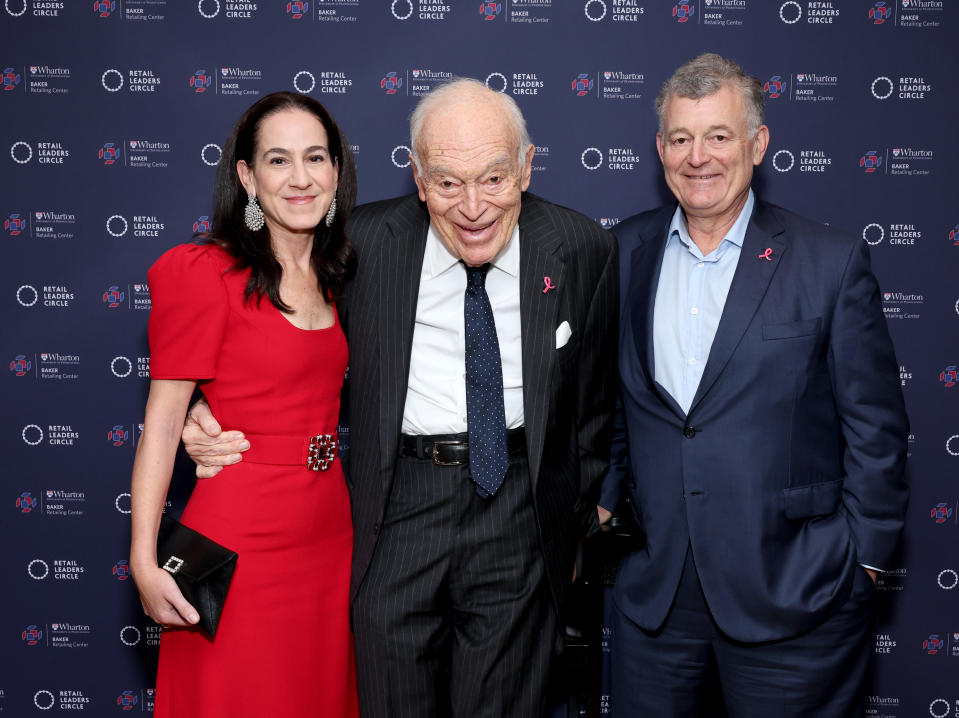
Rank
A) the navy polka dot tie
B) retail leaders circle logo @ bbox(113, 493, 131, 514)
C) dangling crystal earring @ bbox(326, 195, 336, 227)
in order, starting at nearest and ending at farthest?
the navy polka dot tie, dangling crystal earring @ bbox(326, 195, 336, 227), retail leaders circle logo @ bbox(113, 493, 131, 514)

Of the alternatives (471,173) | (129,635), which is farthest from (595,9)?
(129,635)

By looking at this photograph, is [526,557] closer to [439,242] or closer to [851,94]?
[439,242]

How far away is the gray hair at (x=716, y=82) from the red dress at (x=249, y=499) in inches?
43.6

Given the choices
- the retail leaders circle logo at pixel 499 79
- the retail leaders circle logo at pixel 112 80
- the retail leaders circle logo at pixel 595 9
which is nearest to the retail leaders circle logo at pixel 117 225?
the retail leaders circle logo at pixel 112 80

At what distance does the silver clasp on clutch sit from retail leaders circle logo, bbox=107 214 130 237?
1580mm

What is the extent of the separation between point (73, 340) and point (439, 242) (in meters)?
1.78

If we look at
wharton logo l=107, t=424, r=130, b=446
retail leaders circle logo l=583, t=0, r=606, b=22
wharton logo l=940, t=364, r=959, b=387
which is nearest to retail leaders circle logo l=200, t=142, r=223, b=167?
wharton logo l=107, t=424, r=130, b=446

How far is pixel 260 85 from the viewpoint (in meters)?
2.90

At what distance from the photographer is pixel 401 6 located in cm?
286

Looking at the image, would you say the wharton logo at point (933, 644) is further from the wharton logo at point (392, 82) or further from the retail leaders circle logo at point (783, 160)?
the wharton logo at point (392, 82)

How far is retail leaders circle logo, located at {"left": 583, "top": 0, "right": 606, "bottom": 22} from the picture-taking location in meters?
2.84

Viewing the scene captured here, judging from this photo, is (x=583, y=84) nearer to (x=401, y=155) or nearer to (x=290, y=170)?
(x=401, y=155)

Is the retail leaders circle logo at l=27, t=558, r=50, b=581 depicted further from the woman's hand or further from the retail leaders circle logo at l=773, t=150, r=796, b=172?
the retail leaders circle logo at l=773, t=150, r=796, b=172

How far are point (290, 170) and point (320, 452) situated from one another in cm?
71
